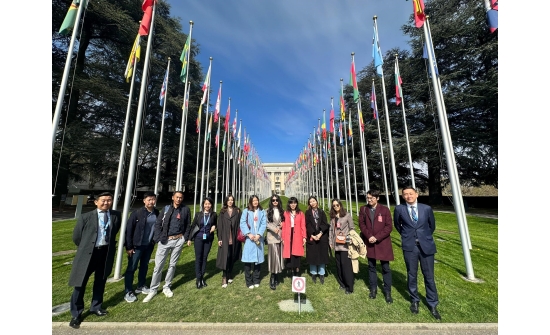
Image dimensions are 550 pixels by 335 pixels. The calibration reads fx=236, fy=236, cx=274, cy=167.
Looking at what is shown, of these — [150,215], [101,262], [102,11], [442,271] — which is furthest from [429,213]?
[102,11]

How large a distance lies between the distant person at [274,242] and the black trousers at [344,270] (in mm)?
1323

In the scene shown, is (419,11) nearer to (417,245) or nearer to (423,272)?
(417,245)

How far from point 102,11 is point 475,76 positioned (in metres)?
33.0

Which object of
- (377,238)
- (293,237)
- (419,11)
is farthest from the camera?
(419,11)

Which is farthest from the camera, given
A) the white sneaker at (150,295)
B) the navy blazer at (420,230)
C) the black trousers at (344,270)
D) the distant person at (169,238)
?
the black trousers at (344,270)

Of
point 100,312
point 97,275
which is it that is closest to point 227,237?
point 97,275

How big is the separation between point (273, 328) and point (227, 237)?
229 cm

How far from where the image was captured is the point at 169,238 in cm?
509

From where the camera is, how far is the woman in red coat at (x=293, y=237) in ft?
18.4

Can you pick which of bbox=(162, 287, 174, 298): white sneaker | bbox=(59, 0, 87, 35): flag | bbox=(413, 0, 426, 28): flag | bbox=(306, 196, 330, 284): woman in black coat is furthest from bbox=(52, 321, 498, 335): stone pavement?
bbox=(413, 0, 426, 28): flag

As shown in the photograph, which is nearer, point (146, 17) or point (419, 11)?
point (419, 11)

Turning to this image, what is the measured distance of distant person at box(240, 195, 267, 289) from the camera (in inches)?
217

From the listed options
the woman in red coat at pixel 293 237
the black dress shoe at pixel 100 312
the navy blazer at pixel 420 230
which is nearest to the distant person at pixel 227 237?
the woman in red coat at pixel 293 237

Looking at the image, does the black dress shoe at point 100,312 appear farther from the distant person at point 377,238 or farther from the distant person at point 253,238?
the distant person at point 377,238
